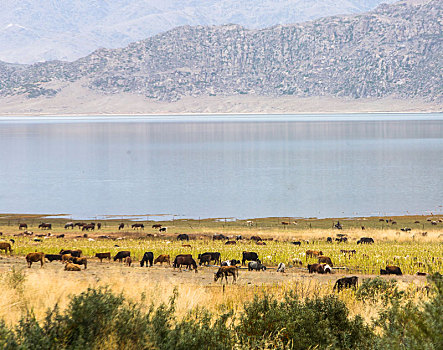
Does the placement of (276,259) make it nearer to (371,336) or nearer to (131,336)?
(371,336)

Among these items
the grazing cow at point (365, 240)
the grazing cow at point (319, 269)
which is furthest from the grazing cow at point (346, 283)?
the grazing cow at point (365, 240)

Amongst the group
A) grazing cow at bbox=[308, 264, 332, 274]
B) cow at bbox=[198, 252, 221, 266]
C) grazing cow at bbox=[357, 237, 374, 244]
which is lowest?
grazing cow at bbox=[357, 237, 374, 244]

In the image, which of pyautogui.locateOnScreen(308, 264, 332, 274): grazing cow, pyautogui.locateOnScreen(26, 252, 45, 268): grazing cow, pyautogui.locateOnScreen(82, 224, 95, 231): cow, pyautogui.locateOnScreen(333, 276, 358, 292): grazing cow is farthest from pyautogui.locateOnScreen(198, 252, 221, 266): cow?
pyautogui.locateOnScreen(82, 224, 95, 231): cow

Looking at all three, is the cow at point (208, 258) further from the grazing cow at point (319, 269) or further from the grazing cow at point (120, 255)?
the grazing cow at point (319, 269)

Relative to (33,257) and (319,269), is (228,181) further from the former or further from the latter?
(33,257)

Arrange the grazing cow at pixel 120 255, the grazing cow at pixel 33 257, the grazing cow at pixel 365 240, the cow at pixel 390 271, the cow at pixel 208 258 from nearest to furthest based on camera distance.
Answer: the grazing cow at pixel 33 257 < the cow at pixel 390 271 < the cow at pixel 208 258 < the grazing cow at pixel 120 255 < the grazing cow at pixel 365 240

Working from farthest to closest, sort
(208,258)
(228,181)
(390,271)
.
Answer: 1. (228,181)
2. (208,258)
3. (390,271)

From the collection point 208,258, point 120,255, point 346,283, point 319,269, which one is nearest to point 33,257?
point 120,255

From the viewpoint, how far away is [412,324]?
839 centimetres

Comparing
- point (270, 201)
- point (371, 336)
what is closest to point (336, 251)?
point (371, 336)

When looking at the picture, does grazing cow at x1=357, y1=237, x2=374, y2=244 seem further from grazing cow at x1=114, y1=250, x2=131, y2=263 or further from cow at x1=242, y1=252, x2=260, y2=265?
grazing cow at x1=114, y1=250, x2=131, y2=263

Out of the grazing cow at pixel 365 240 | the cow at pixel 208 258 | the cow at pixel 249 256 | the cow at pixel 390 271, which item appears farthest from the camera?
the grazing cow at pixel 365 240

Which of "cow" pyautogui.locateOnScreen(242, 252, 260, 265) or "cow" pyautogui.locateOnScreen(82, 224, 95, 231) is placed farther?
"cow" pyautogui.locateOnScreen(82, 224, 95, 231)

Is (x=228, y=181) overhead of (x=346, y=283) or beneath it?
beneath
